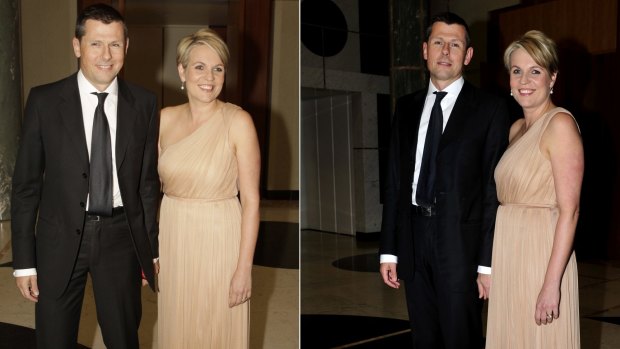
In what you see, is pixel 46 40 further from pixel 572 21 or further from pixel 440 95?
pixel 572 21

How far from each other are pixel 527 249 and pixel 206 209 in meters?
1.21

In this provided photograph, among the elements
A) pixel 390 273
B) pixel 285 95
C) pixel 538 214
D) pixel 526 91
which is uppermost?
pixel 285 95

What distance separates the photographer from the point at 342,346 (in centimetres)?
404

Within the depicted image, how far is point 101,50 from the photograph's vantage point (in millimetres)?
2109

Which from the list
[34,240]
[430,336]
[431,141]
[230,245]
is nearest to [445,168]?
[431,141]

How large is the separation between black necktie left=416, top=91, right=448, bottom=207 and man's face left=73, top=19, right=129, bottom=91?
1218 mm

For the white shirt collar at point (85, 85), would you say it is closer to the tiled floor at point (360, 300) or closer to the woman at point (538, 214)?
the woman at point (538, 214)

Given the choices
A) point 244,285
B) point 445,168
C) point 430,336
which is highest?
point 445,168

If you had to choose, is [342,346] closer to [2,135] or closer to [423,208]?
[423,208]

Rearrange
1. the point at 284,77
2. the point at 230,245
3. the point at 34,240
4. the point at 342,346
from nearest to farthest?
1. the point at 34,240
2. the point at 230,245
3. the point at 342,346
4. the point at 284,77

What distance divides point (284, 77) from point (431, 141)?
6.16 m

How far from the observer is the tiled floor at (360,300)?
4.23 m

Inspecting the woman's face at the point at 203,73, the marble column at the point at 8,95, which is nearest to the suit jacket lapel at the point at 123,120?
the woman's face at the point at 203,73

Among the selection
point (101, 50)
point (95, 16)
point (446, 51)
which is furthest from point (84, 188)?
point (446, 51)
